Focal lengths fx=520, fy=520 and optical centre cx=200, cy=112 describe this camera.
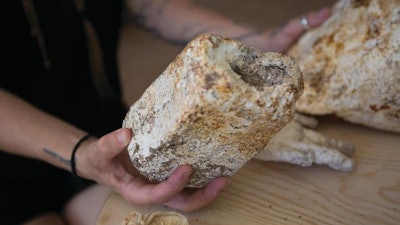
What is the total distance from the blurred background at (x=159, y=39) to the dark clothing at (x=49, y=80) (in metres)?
0.59

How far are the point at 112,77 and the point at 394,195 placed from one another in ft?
2.42

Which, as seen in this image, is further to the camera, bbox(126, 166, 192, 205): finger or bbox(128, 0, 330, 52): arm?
bbox(128, 0, 330, 52): arm

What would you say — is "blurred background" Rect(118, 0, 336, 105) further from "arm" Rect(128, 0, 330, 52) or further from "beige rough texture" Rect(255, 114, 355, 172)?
"beige rough texture" Rect(255, 114, 355, 172)

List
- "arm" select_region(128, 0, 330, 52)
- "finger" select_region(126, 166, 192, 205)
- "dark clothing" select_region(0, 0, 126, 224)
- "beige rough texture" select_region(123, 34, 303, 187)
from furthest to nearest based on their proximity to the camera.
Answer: "arm" select_region(128, 0, 330, 52), "dark clothing" select_region(0, 0, 126, 224), "finger" select_region(126, 166, 192, 205), "beige rough texture" select_region(123, 34, 303, 187)

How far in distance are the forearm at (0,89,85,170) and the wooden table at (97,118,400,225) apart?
5.0 inches

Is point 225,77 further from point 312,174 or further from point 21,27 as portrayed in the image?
point 21,27

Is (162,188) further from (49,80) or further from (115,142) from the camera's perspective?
(49,80)

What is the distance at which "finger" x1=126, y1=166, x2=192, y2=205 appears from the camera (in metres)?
0.72

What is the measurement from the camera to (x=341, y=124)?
96 cm

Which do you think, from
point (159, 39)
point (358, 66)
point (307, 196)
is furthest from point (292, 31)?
point (159, 39)

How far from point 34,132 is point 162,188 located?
0.96 feet

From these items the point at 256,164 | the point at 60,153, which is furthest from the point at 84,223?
the point at 256,164

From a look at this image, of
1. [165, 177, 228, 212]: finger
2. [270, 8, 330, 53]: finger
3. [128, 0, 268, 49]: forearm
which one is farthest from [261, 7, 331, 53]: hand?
[165, 177, 228, 212]: finger

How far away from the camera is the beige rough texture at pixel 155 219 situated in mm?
701
